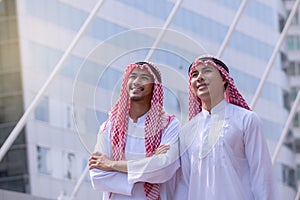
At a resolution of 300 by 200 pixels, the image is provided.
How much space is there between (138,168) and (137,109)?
26 centimetres

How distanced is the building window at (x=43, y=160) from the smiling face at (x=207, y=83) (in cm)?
1949

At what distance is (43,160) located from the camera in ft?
78.6

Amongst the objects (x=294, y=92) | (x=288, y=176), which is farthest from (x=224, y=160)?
(x=294, y=92)

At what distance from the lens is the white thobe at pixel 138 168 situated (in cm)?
398

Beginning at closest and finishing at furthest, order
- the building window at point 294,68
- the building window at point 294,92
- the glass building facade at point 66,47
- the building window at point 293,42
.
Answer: the glass building facade at point 66,47 < the building window at point 294,92 < the building window at point 293,42 < the building window at point 294,68

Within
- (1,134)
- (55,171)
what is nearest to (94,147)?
(55,171)

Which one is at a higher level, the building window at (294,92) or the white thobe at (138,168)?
the white thobe at (138,168)

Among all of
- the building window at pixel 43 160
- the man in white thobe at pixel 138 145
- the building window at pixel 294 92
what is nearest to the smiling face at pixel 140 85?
the man in white thobe at pixel 138 145

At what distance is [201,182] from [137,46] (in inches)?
24.5

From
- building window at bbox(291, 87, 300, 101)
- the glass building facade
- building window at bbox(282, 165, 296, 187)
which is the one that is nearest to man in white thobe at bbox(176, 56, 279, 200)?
the glass building facade

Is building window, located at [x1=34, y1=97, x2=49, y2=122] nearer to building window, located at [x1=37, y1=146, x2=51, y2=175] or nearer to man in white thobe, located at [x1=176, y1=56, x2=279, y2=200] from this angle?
building window, located at [x1=37, y1=146, x2=51, y2=175]

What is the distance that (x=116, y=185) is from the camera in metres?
4.02

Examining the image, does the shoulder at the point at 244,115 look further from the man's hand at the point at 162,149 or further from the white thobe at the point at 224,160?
the man's hand at the point at 162,149

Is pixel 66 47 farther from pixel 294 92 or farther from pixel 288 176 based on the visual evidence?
pixel 294 92
